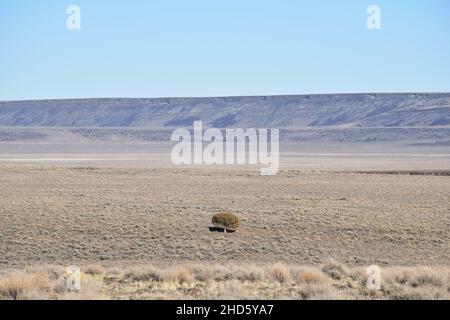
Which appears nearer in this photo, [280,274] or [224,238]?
[280,274]

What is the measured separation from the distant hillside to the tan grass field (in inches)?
4929

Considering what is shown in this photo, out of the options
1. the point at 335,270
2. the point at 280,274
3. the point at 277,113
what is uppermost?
the point at 277,113

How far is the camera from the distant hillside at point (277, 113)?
164250 millimetres

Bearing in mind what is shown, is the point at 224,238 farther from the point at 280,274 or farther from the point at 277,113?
the point at 277,113

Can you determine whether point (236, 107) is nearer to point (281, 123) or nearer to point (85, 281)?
point (281, 123)

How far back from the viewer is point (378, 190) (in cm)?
3497

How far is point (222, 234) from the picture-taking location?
2183 centimetres

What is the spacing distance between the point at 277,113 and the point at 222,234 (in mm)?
160707

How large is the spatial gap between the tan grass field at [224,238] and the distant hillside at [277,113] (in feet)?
411

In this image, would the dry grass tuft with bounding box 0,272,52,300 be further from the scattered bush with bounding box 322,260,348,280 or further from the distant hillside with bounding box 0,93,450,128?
the distant hillside with bounding box 0,93,450,128

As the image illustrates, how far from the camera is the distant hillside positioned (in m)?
164

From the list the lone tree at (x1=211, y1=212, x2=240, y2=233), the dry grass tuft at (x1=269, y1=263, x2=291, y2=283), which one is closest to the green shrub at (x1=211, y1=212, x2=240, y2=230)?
the lone tree at (x1=211, y1=212, x2=240, y2=233)

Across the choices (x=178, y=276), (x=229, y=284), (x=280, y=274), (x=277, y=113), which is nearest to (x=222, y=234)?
(x=280, y=274)
